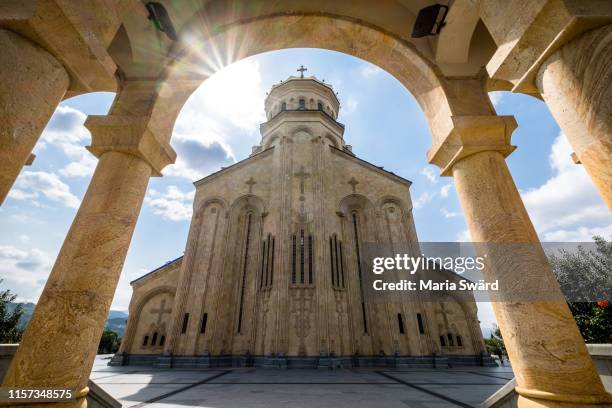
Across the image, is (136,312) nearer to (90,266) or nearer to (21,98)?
(90,266)

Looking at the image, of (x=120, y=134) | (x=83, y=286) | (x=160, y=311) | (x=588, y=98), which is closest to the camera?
(x=588, y=98)

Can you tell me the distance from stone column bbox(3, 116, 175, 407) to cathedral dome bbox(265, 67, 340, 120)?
721 inches

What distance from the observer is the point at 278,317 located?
1143cm

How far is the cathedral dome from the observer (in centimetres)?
2039

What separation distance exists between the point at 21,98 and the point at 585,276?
23.3 meters

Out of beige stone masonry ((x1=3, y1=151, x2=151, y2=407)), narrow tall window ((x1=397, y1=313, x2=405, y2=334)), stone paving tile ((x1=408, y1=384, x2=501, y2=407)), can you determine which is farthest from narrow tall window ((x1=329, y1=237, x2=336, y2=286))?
beige stone masonry ((x1=3, y1=151, x2=151, y2=407))

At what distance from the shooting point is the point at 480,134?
116 inches

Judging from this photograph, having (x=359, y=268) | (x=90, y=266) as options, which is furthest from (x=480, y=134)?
(x=359, y=268)

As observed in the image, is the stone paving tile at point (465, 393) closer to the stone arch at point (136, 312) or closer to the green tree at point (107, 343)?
the stone arch at point (136, 312)

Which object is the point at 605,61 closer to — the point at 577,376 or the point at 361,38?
the point at 577,376

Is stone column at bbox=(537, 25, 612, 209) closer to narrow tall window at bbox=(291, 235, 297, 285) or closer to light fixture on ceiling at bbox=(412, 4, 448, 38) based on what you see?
light fixture on ceiling at bbox=(412, 4, 448, 38)

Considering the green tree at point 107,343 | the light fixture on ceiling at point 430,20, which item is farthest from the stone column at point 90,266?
the green tree at point 107,343

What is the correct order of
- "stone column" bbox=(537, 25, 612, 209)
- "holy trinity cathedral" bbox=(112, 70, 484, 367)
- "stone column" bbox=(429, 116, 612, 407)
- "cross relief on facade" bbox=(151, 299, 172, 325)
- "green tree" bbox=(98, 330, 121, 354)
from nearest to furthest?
"stone column" bbox=(537, 25, 612, 209) < "stone column" bbox=(429, 116, 612, 407) < "holy trinity cathedral" bbox=(112, 70, 484, 367) < "cross relief on facade" bbox=(151, 299, 172, 325) < "green tree" bbox=(98, 330, 121, 354)

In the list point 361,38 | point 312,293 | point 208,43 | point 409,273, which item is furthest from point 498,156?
point 409,273
